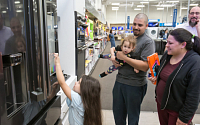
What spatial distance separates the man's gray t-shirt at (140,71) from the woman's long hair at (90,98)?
625mm

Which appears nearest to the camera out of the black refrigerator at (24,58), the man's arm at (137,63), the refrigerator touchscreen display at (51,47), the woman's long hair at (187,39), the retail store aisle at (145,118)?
the black refrigerator at (24,58)

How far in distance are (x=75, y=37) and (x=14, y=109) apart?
84.8 inches

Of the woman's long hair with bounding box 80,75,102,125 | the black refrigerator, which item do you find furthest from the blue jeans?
the black refrigerator

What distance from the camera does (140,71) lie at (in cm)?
180

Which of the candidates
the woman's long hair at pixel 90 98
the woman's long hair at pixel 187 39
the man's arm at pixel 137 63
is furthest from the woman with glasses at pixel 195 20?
the woman's long hair at pixel 90 98

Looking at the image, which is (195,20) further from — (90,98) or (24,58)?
(24,58)

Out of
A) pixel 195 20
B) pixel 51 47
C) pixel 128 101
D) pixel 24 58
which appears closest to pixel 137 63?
pixel 128 101

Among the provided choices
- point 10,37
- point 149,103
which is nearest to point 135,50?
point 10,37

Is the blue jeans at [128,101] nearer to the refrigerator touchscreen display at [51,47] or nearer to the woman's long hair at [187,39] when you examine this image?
the woman's long hair at [187,39]

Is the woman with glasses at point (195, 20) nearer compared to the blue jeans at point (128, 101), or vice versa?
the blue jeans at point (128, 101)

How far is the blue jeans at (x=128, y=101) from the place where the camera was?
185cm

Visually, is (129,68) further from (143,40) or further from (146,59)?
(143,40)

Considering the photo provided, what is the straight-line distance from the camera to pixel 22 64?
826mm

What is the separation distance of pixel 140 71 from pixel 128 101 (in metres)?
0.41
